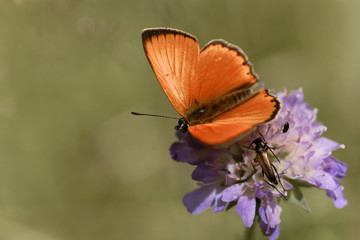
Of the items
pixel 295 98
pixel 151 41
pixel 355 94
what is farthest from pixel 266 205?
pixel 355 94

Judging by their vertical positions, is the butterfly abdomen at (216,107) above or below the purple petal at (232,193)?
above

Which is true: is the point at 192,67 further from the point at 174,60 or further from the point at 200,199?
the point at 200,199

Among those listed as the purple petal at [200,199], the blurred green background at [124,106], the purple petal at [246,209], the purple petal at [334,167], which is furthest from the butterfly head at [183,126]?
the blurred green background at [124,106]

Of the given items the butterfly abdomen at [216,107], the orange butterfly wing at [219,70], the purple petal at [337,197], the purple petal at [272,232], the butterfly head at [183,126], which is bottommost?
the purple petal at [272,232]

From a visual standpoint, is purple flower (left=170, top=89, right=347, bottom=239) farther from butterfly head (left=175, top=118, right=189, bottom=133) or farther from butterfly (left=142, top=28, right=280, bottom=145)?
butterfly (left=142, top=28, right=280, bottom=145)

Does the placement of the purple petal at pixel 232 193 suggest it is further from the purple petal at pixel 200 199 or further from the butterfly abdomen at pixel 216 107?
the butterfly abdomen at pixel 216 107

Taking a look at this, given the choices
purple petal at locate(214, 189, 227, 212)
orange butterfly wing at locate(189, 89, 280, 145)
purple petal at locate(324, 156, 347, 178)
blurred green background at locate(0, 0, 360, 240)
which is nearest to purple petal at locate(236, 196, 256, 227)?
purple petal at locate(214, 189, 227, 212)

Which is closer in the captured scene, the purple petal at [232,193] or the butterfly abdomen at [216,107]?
the purple petal at [232,193]

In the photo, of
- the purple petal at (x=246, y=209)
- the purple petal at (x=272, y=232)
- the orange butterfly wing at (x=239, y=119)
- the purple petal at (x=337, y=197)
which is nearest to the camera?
the orange butterfly wing at (x=239, y=119)

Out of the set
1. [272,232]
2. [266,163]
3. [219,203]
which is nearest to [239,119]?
[266,163]
